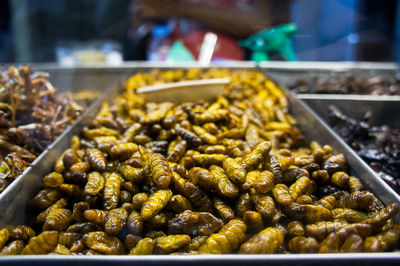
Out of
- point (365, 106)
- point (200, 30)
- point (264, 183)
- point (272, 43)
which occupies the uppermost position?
point (200, 30)

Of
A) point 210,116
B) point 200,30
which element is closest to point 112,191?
point 210,116

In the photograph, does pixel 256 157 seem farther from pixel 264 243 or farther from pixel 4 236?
pixel 4 236

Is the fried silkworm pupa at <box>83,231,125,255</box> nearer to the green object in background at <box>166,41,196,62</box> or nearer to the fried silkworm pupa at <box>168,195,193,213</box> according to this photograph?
the fried silkworm pupa at <box>168,195,193,213</box>

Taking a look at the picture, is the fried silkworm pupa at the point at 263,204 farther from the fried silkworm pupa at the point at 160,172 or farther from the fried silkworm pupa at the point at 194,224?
the fried silkworm pupa at the point at 160,172

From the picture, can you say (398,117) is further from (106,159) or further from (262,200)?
(106,159)

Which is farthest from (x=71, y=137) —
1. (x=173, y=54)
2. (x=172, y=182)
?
(x=173, y=54)

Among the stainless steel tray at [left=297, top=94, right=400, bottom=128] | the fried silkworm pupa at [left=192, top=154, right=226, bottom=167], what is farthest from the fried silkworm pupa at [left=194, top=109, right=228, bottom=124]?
the stainless steel tray at [left=297, top=94, right=400, bottom=128]
